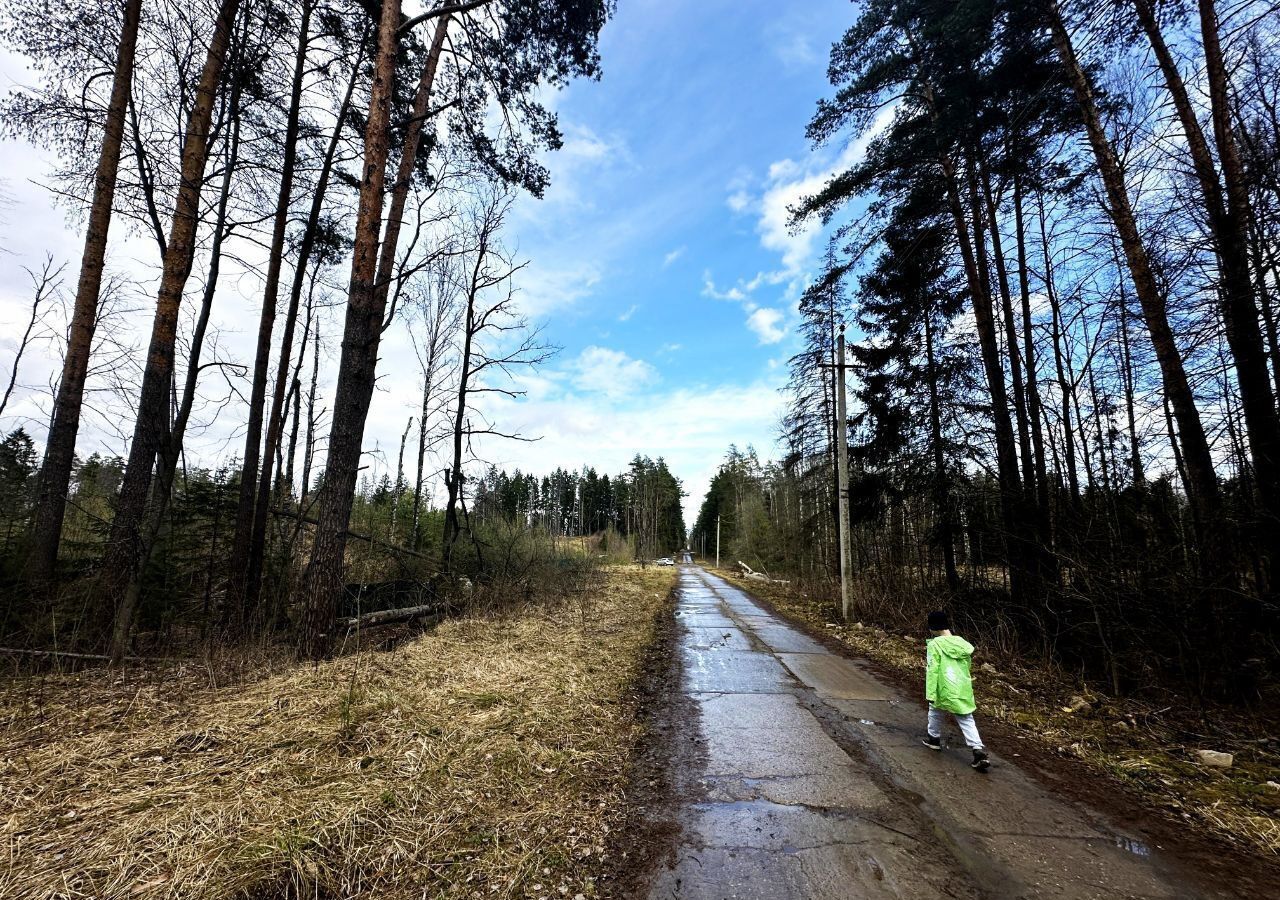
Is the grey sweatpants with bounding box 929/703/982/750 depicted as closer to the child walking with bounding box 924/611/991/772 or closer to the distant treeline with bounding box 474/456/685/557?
the child walking with bounding box 924/611/991/772

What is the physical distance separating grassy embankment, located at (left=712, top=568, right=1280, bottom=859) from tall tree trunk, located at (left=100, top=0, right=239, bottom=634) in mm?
9980

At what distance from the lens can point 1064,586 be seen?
6.80 meters

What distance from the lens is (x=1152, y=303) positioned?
6125 mm

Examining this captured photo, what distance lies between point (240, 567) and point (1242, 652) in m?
12.6

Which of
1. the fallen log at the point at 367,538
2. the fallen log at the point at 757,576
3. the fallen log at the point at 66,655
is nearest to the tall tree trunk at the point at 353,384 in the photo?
the fallen log at the point at 367,538

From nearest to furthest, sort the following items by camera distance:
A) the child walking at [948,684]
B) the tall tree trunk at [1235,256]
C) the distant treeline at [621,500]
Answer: the child walking at [948,684] < the tall tree trunk at [1235,256] < the distant treeline at [621,500]

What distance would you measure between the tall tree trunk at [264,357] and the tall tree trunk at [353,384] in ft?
6.50

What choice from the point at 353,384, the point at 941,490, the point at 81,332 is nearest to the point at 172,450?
the point at 353,384

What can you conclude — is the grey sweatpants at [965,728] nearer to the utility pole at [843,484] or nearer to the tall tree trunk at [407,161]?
the utility pole at [843,484]

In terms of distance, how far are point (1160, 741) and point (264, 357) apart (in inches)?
508

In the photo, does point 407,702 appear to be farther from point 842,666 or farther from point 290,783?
point 842,666

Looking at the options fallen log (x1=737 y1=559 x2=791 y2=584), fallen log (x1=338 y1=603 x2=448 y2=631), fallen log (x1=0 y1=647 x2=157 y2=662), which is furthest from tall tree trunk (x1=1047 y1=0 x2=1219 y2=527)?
fallen log (x1=737 y1=559 x2=791 y2=584)

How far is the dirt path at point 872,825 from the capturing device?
2646mm

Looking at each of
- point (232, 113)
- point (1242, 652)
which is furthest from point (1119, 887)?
point (232, 113)
